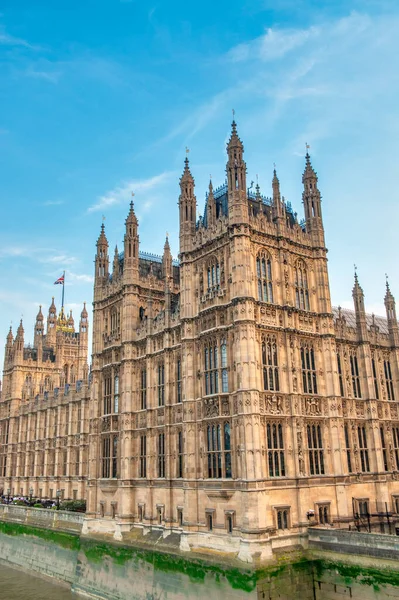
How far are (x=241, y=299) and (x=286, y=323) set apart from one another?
4.57m

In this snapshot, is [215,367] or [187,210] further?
[187,210]

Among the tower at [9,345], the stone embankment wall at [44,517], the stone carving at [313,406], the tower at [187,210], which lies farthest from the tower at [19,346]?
the stone carving at [313,406]

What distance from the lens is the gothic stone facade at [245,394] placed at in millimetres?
38500

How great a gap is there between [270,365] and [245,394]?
147 inches

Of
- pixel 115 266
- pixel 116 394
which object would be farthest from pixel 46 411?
pixel 115 266

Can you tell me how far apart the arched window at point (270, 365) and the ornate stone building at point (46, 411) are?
134ft

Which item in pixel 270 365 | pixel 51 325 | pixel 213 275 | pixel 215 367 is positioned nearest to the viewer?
pixel 270 365

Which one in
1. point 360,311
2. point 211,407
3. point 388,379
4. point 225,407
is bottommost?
point 225,407

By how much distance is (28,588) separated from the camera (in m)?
53.5

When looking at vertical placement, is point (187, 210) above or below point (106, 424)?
above

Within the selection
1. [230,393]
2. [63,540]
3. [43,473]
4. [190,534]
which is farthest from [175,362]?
[43,473]

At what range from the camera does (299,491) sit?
3875 centimetres

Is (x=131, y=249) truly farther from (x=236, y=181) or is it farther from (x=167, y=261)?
(x=236, y=181)

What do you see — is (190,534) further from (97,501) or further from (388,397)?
(388,397)
